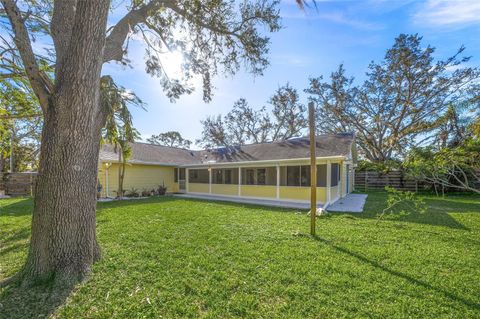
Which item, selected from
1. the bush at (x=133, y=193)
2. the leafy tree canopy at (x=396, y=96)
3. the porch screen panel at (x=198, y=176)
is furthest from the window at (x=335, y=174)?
the bush at (x=133, y=193)

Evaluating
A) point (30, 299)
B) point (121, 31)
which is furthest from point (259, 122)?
point (30, 299)

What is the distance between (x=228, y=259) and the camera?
171 inches

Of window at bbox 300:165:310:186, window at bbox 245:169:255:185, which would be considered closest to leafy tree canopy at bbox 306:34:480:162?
window at bbox 300:165:310:186

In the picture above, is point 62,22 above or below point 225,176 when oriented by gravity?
above

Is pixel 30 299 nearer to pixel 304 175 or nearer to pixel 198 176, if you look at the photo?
pixel 304 175

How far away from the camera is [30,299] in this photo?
2957 millimetres

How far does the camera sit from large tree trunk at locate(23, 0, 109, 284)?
3.27 metres

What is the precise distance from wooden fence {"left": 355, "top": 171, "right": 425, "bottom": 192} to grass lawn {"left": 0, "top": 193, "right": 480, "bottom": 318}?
1237cm

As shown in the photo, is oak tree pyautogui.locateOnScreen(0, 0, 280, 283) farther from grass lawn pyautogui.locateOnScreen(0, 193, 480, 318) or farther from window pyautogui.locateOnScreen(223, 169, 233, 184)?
window pyautogui.locateOnScreen(223, 169, 233, 184)

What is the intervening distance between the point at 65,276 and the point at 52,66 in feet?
14.2

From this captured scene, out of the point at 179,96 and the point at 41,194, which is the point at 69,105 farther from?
the point at 179,96

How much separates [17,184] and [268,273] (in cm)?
1910

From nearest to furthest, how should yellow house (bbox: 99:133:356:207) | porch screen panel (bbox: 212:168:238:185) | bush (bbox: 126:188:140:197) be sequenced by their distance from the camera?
yellow house (bbox: 99:133:356:207), bush (bbox: 126:188:140:197), porch screen panel (bbox: 212:168:238:185)

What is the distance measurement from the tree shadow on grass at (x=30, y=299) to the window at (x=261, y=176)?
434 inches
